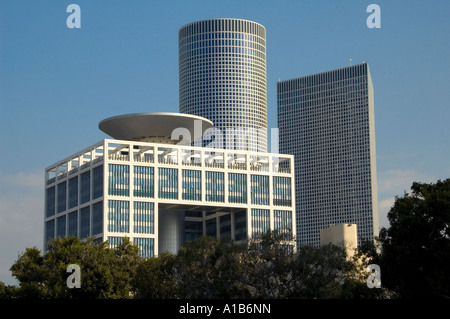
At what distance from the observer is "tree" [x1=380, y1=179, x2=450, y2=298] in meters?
88.3

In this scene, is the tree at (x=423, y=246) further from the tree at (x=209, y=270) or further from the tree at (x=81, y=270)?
the tree at (x=81, y=270)

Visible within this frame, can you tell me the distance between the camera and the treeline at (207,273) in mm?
100625

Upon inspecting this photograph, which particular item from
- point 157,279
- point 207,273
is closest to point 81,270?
point 157,279

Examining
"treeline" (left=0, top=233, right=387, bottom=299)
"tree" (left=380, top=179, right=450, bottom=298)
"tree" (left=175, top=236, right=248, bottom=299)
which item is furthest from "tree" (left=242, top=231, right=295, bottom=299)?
"tree" (left=380, top=179, right=450, bottom=298)

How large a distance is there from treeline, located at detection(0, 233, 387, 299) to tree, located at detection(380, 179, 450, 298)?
9284 mm

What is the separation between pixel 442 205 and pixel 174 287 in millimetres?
39413

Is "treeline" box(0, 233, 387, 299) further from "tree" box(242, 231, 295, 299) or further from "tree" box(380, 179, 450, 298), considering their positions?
"tree" box(380, 179, 450, 298)

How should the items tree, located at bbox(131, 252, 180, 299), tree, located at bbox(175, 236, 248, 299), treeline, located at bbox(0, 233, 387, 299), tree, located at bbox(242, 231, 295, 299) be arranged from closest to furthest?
1. tree, located at bbox(242, 231, 295, 299)
2. treeline, located at bbox(0, 233, 387, 299)
3. tree, located at bbox(175, 236, 248, 299)
4. tree, located at bbox(131, 252, 180, 299)

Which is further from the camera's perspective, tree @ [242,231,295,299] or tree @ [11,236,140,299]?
tree @ [11,236,140,299]

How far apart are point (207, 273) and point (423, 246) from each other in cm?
2825

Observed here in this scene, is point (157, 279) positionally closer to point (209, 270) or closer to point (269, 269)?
point (209, 270)
